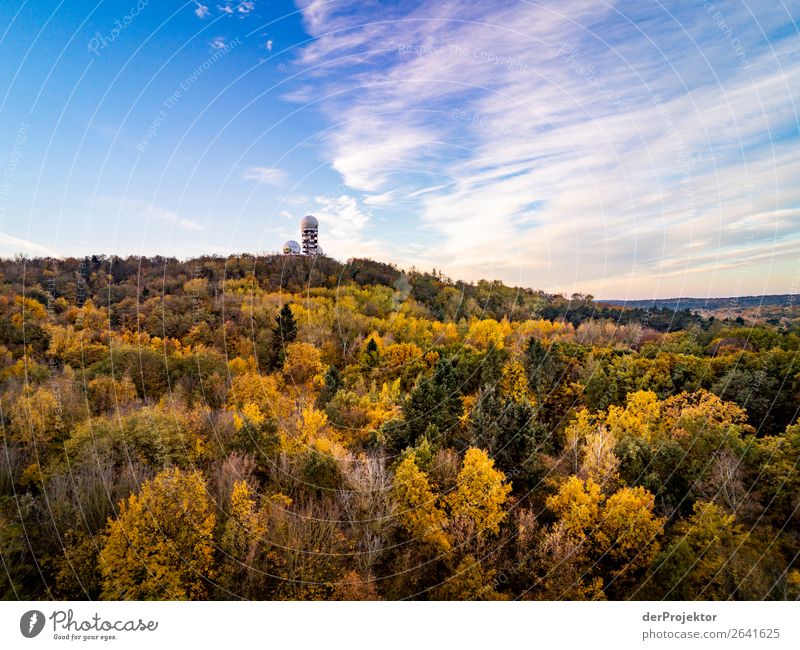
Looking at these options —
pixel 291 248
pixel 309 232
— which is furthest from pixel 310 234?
pixel 291 248

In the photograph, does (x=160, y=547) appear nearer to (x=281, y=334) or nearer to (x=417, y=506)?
(x=417, y=506)

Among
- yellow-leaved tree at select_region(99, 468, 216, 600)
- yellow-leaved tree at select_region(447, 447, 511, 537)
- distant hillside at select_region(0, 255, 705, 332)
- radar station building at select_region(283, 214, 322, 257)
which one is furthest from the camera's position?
radar station building at select_region(283, 214, 322, 257)

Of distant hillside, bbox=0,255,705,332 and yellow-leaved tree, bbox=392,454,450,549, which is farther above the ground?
distant hillside, bbox=0,255,705,332

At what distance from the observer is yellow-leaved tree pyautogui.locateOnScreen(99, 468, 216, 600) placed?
30.7 feet

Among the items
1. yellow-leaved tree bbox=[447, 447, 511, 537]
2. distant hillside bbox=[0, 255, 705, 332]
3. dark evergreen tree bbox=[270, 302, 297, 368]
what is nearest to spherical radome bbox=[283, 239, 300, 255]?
distant hillside bbox=[0, 255, 705, 332]

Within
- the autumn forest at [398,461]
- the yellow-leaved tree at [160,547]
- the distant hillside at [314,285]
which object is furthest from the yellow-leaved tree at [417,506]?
the distant hillside at [314,285]

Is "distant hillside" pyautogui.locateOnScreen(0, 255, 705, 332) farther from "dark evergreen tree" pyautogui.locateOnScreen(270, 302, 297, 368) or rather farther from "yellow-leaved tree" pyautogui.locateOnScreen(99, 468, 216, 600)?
"yellow-leaved tree" pyautogui.locateOnScreen(99, 468, 216, 600)

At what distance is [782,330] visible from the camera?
1708 centimetres
